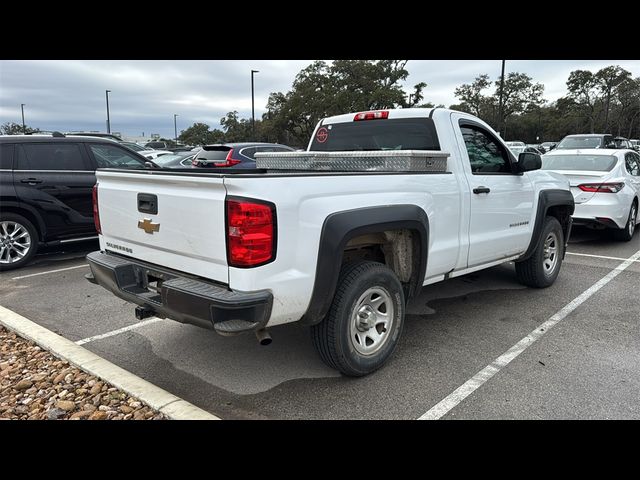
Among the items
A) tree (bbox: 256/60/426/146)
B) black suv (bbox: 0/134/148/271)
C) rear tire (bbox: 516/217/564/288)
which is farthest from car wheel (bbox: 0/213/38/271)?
tree (bbox: 256/60/426/146)

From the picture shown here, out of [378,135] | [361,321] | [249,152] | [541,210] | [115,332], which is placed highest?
[378,135]

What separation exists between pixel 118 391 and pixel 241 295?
1196 millimetres

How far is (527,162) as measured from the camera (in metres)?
4.58

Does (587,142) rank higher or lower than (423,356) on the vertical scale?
higher

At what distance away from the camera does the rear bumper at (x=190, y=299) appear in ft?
8.52

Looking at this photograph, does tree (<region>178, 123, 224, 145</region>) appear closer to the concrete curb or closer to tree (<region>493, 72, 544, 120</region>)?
tree (<region>493, 72, 544, 120</region>)

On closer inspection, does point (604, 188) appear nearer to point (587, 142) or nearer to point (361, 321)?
point (361, 321)

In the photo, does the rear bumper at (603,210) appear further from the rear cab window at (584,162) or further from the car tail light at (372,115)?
the car tail light at (372,115)

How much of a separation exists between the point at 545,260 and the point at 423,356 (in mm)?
2686

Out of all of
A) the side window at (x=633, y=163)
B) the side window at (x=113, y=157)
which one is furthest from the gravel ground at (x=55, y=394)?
the side window at (x=633, y=163)

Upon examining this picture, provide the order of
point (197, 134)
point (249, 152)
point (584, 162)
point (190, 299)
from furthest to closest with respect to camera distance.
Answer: point (197, 134), point (249, 152), point (584, 162), point (190, 299)

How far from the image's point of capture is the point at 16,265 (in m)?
6.45

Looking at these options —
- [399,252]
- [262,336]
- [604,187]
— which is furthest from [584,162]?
[262,336]

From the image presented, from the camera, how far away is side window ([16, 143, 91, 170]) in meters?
6.59
